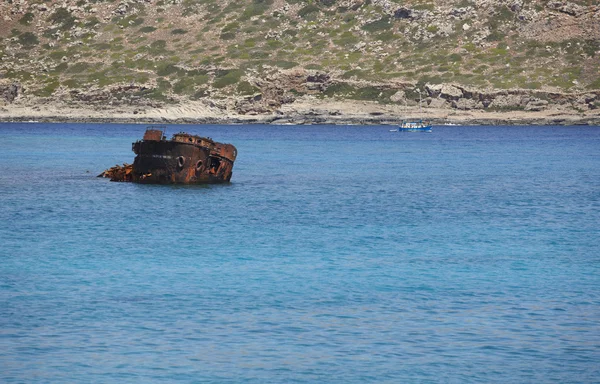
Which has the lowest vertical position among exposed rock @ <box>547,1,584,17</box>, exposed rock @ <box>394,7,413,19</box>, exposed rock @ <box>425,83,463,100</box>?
exposed rock @ <box>425,83,463,100</box>

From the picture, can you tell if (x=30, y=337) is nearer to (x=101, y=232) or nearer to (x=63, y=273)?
(x=63, y=273)

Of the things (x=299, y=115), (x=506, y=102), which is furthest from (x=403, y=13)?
(x=506, y=102)

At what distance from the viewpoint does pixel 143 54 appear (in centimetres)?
18162

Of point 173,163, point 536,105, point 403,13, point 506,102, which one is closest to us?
point 173,163

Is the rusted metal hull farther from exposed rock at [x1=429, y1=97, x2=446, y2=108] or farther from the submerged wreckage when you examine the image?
exposed rock at [x1=429, y1=97, x2=446, y2=108]

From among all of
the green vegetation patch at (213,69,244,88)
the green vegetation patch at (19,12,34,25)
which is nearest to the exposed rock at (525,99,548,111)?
the green vegetation patch at (213,69,244,88)

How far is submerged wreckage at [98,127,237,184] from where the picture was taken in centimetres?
5231

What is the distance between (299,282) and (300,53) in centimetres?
15311

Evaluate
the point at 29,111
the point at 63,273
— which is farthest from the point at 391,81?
the point at 63,273

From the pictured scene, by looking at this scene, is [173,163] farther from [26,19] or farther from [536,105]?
[26,19]

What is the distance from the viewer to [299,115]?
558 ft

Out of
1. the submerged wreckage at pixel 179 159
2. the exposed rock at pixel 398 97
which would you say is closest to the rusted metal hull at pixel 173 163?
the submerged wreckage at pixel 179 159

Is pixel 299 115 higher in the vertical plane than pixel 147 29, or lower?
lower

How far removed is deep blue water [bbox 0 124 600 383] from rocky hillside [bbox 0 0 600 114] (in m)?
104
